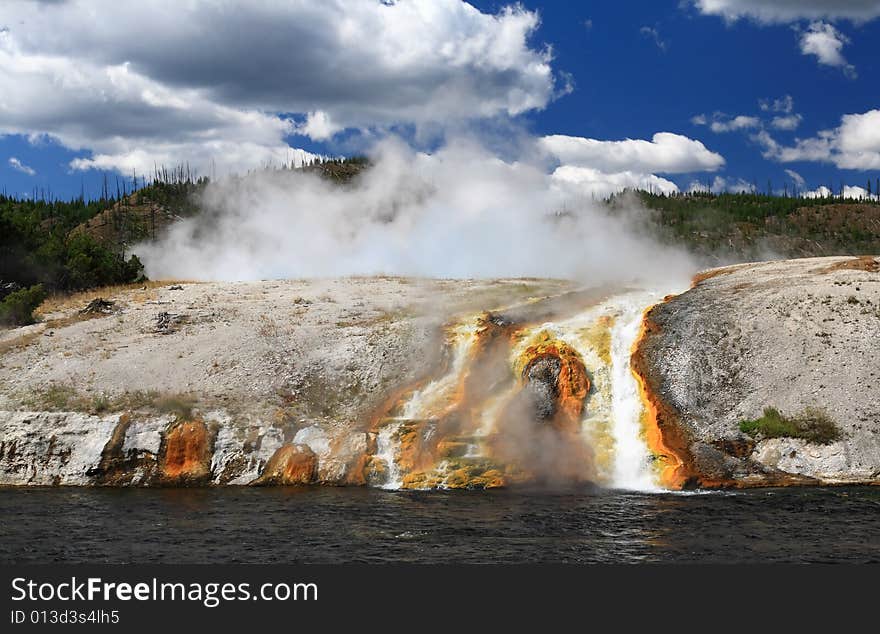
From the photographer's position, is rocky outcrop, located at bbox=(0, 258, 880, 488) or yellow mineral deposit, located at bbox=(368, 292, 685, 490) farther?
rocky outcrop, located at bbox=(0, 258, 880, 488)

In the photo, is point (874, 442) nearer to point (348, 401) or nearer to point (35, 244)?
point (348, 401)

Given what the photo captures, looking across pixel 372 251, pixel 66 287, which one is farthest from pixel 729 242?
pixel 66 287

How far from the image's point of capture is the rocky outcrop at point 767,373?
26.4 meters

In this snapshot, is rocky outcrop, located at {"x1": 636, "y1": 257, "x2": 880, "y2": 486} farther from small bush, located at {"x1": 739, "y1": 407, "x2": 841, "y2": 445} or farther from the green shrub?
the green shrub

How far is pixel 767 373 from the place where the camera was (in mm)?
29844

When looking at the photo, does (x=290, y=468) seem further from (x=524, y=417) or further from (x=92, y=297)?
(x=92, y=297)

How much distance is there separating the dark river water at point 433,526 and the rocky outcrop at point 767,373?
174cm

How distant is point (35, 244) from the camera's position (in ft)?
Answer: 180

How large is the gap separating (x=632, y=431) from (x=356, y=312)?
16194 mm

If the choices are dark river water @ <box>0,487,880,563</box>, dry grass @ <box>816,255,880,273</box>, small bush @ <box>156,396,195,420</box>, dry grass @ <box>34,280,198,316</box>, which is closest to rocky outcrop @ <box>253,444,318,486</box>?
dark river water @ <box>0,487,880,563</box>

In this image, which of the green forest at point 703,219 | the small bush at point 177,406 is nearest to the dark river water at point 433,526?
the small bush at point 177,406

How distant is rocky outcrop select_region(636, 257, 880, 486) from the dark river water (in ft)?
5.70

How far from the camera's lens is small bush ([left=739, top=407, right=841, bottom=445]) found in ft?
88.4

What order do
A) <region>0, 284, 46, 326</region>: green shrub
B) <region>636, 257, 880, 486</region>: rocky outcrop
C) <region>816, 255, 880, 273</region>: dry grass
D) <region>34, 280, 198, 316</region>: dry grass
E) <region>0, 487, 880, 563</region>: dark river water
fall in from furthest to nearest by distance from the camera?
<region>34, 280, 198, 316</region>: dry grass → <region>0, 284, 46, 326</region>: green shrub → <region>816, 255, 880, 273</region>: dry grass → <region>636, 257, 880, 486</region>: rocky outcrop → <region>0, 487, 880, 563</region>: dark river water
